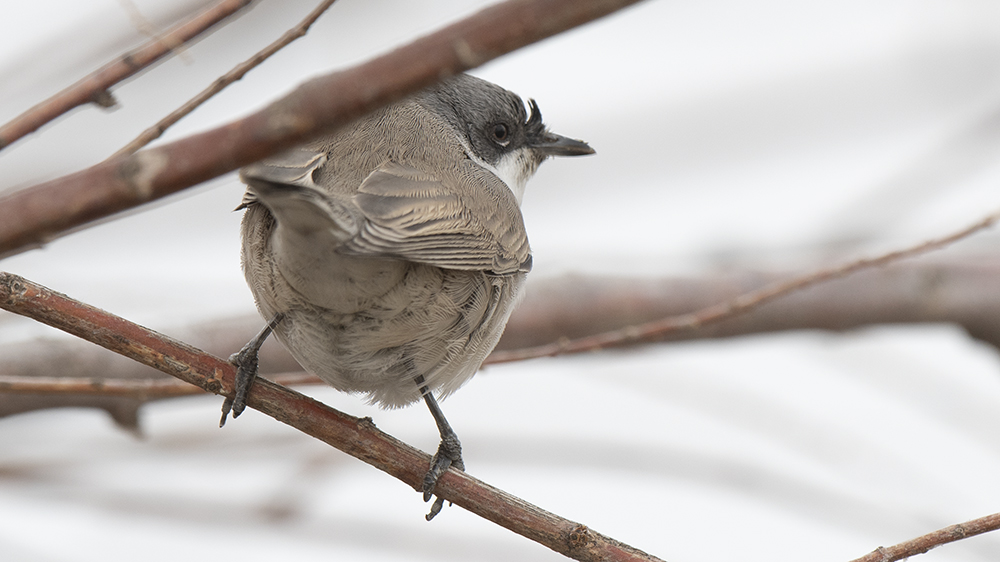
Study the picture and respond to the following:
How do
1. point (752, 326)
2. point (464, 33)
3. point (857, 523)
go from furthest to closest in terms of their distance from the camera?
point (752, 326)
point (857, 523)
point (464, 33)

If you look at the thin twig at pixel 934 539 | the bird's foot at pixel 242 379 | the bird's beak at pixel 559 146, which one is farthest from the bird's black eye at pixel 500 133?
the thin twig at pixel 934 539

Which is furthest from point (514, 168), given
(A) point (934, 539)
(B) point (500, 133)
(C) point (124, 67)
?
(A) point (934, 539)

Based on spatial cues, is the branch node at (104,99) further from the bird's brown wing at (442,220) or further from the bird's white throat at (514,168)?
the bird's white throat at (514,168)

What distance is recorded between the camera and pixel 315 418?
2666 millimetres

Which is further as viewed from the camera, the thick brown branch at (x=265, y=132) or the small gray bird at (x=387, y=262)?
the small gray bird at (x=387, y=262)

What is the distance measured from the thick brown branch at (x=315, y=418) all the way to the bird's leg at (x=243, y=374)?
34 millimetres

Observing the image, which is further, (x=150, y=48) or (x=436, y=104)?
(x=436, y=104)

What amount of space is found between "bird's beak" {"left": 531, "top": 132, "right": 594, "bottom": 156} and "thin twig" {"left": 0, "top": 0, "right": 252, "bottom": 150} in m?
2.29

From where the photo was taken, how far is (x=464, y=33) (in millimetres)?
1263

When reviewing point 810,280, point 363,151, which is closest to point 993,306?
point 810,280

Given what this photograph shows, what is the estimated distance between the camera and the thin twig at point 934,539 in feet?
7.00

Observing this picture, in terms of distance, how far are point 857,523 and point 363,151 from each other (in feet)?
9.04

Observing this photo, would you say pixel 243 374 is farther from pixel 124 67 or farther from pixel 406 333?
pixel 124 67

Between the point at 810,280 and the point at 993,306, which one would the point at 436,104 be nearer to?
the point at 810,280
